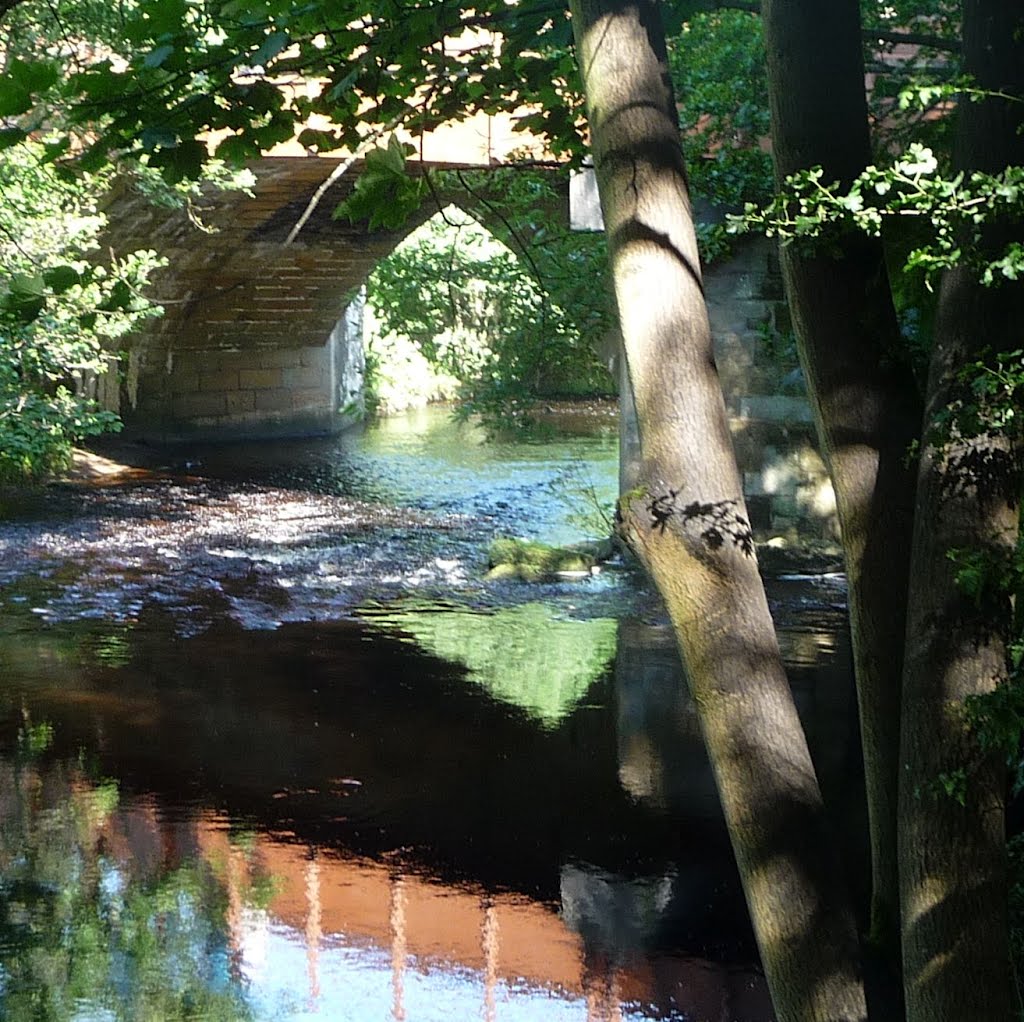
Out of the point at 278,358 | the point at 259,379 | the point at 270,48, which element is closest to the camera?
the point at 270,48

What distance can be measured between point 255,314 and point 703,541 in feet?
57.9

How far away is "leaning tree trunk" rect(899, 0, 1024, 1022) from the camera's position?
227 cm

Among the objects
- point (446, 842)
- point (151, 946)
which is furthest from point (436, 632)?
point (151, 946)

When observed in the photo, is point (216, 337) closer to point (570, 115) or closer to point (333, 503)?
point (333, 503)

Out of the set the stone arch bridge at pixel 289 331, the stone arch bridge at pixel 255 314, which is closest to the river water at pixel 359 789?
the stone arch bridge at pixel 289 331

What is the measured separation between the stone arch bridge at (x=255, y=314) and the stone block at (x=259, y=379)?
0.01 metres

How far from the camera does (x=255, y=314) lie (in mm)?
19484

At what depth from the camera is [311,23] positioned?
3.28 m

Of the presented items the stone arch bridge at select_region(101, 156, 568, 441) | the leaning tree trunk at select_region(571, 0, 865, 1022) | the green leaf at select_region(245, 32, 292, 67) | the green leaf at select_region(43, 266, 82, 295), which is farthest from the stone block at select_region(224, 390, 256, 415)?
the leaning tree trunk at select_region(571, 0, 865, 1022)

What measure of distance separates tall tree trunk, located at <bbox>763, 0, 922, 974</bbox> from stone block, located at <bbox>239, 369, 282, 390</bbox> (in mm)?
18705

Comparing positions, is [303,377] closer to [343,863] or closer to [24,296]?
[343,863]

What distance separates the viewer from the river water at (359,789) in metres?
4.16

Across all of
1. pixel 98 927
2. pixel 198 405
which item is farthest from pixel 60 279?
pixel 198 405

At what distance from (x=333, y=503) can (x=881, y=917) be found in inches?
452
